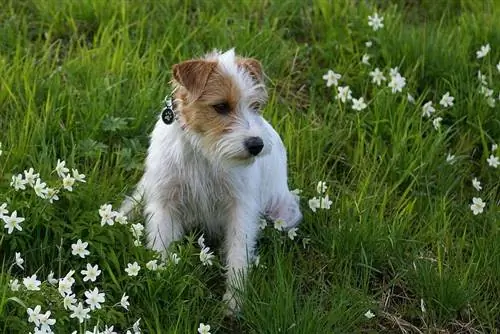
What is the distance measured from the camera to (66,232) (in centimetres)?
471

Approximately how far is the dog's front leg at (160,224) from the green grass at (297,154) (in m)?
0.17

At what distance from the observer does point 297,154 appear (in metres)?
5.69

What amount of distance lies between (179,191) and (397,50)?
89.5 inches

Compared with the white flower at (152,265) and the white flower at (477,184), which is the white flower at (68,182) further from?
the white flower at (477,184)

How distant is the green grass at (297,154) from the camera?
15.1 ft

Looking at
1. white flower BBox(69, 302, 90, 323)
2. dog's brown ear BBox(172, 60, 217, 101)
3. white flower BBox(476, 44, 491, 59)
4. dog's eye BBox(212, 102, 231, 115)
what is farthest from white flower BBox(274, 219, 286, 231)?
white flower BBox(476, 44, 491, 59)

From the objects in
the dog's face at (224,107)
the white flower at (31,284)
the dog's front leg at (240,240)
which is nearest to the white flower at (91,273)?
the white flower at (31,284)

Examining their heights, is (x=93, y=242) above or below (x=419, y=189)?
above

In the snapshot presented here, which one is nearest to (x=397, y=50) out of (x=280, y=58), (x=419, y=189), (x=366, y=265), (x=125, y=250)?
(x=280, y=58)

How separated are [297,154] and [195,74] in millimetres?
1308

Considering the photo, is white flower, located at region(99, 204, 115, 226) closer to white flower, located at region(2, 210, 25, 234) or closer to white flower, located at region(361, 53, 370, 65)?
white flower, located at region(2, 210, 25, 234)

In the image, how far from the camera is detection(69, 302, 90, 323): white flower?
4133mm

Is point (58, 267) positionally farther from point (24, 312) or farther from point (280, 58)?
point (280, 58)

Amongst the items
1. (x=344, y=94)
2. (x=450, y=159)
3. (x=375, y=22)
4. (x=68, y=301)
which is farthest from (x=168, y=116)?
(x=375, y=22)
